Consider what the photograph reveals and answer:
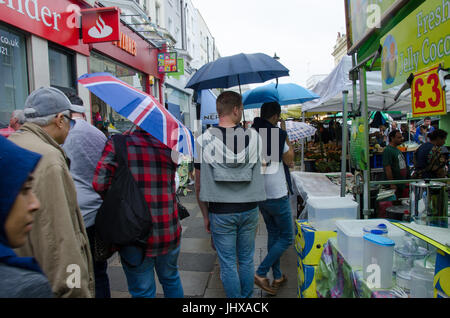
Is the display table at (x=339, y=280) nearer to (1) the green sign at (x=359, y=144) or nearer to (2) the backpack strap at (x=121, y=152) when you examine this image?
(1) the green sign at (x=359, y=144)

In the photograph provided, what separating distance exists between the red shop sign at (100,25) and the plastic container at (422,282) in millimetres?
6715

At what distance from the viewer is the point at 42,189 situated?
1.43 metres

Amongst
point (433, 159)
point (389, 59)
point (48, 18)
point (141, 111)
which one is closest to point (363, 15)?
point (389, 59)

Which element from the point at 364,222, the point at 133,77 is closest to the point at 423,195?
the point at 364,222

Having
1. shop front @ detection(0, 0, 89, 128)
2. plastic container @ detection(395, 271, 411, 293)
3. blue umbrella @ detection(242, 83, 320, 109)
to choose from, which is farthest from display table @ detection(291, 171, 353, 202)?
shop front @ detection(0, 0, 89, 128)

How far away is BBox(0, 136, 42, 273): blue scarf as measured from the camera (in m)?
0.89

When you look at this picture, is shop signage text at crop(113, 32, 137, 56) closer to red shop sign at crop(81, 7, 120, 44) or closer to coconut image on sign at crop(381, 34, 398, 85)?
red shop sign at crop(81, 7, 120, 44)

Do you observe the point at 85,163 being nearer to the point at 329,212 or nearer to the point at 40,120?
the point at 40,120

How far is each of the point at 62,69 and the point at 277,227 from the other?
6.06 m

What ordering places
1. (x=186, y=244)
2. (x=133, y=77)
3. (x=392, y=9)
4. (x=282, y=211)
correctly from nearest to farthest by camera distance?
1. (x=392, y=9)
2. (x=282, y=211)
3. (x=186, y=244)
4. (x=133, y=77)

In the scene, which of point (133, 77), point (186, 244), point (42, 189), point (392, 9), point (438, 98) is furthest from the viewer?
point (133, 77)

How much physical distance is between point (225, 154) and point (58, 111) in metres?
1.20
